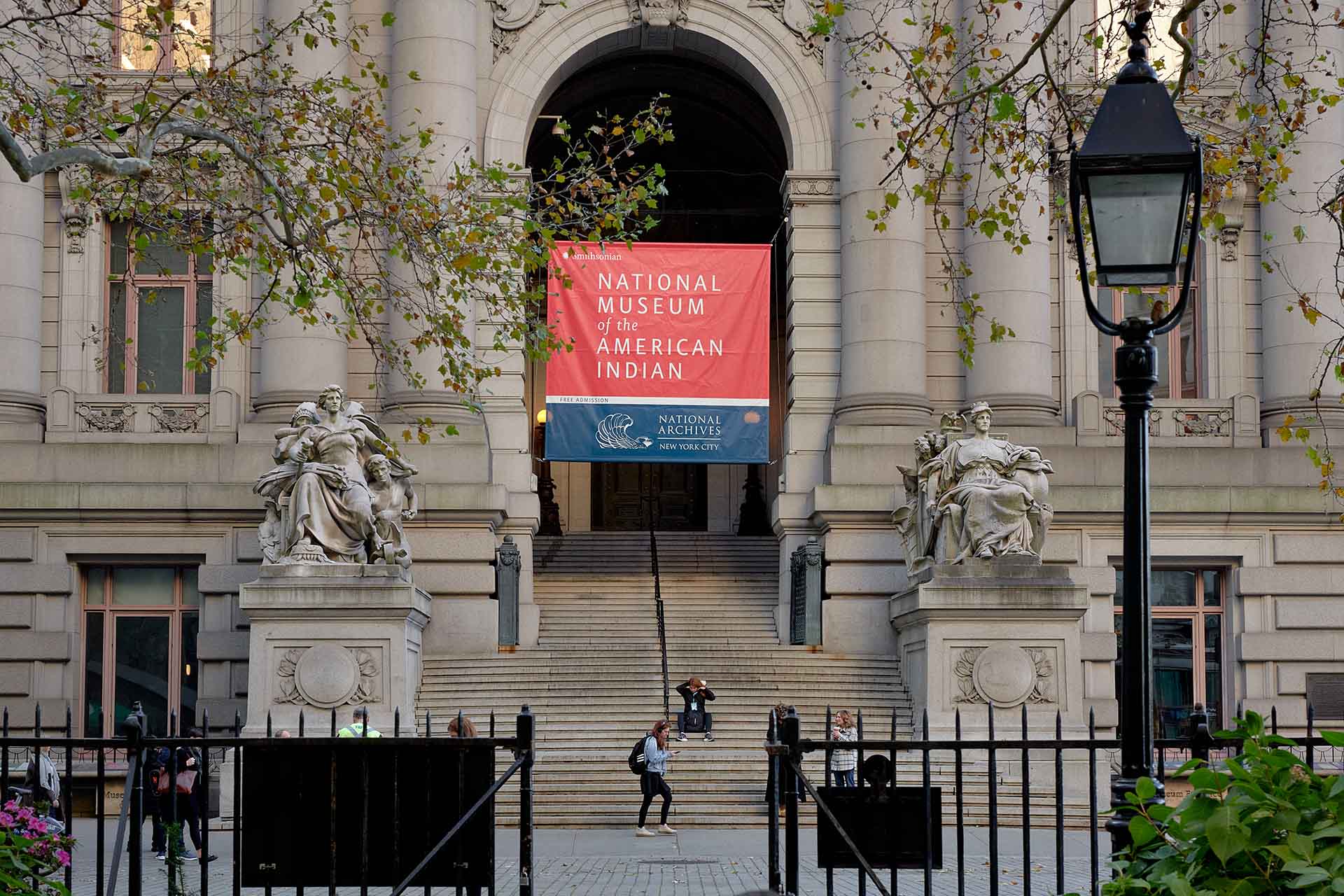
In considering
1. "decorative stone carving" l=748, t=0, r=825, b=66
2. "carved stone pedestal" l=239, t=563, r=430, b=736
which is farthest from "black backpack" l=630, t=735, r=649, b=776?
"decorative stone carving" l=748, t=0, r=825, b=66

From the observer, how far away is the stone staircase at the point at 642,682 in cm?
2153

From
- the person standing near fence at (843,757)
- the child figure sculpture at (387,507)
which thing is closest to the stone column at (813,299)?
the child figure sculpture at (387,507)

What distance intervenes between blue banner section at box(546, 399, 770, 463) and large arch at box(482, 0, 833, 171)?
4.95 m

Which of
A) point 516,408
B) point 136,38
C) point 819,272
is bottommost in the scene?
point 516,408

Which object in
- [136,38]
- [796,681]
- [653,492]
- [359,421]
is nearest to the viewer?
[359,421]

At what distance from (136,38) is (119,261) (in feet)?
12.4

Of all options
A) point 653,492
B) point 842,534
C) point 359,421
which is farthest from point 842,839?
point 653,492

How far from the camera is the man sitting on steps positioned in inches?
914

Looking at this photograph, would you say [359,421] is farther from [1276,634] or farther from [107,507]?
[1276,634]

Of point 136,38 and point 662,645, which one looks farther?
point 136,38

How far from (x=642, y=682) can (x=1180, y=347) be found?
1147 cm

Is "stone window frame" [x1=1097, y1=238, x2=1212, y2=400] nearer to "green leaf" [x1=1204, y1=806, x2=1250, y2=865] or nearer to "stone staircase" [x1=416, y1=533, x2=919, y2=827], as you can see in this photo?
"stone staircase" [x1=416, y1=533, x2=919, y2=827]

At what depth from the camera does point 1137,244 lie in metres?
8.16

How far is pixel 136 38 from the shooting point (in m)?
29.6
